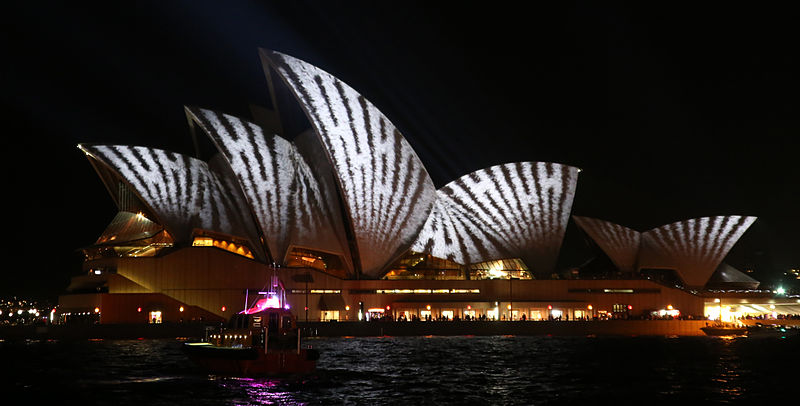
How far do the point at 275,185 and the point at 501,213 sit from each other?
18.9 metres

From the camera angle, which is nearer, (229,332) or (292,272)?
(229,332)

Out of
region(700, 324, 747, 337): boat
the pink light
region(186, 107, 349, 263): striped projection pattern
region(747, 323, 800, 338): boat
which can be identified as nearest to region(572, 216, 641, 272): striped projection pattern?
region(700, 324, 747, 337): boat

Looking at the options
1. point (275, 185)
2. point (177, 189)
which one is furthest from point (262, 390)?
point (177, 189)

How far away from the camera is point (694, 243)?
71.4 meters

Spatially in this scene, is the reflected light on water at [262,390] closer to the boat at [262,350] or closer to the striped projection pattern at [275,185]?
the boat at [262,350]

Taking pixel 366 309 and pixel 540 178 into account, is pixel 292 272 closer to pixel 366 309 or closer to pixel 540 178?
pixel 366 309

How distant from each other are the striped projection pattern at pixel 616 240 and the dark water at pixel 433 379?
91.8ft

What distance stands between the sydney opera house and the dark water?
17.3m

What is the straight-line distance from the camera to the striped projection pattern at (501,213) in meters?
66.6

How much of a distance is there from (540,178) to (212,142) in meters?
26.2

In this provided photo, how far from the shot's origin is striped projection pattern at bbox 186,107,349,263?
2224 inches

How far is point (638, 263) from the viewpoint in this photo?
7200cm

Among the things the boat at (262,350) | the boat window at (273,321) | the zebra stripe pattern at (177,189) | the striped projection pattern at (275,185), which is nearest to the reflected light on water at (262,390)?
the boat at (262,350)

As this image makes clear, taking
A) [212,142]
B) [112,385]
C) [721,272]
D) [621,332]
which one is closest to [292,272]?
[212,142]
